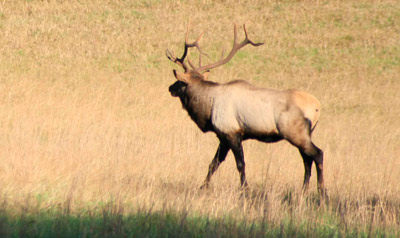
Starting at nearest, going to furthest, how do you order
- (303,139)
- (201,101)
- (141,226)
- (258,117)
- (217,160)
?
1. (141,226)
2. (303,139)
3. (258,117)
4. (217,160)
5. (201,101)

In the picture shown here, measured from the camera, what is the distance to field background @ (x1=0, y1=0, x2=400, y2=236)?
5867 mm

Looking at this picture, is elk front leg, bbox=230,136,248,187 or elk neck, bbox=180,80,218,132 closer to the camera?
elk front leg, bbox=230,136,248,187

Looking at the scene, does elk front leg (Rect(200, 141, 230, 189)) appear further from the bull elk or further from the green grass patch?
the green grass patch

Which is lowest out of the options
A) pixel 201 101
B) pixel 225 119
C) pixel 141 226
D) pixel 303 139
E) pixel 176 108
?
pixel 176 108

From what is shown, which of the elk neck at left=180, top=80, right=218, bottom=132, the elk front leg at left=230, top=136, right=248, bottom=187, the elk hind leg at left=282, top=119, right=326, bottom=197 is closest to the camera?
the elk hind leg at left=282, top=119, right=326, bottom=197

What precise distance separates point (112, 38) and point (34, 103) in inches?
524

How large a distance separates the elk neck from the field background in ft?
2.26

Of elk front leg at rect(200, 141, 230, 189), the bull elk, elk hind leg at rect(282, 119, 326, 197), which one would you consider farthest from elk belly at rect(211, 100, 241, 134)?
elk hind leg at rect(282, 119, 326, 197)

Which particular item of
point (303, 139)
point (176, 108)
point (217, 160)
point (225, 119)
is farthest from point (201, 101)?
point (176, 108)

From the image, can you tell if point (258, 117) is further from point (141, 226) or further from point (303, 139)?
point (141, 226)

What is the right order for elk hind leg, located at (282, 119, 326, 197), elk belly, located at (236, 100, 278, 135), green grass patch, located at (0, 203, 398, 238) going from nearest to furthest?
1. green grass patch, located at (0, 203, 398, 238)
2. elk hind leg, located at (282, 119, 326, 197)
3. elk belly, located at (236, 100, 278, 135)

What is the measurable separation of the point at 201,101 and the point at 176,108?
765 cm

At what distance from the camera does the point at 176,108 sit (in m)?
15.3

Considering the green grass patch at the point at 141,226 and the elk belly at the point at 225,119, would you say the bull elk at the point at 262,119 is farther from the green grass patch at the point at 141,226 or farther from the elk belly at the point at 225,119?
the green grass patch at the point at 141,226
